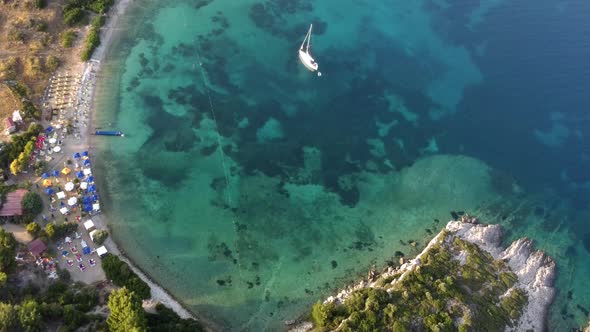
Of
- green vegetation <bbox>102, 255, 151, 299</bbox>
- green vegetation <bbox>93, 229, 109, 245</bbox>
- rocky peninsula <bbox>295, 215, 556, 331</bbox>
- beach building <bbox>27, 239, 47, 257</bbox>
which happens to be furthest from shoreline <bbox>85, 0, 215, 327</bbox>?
rocky peninsula <bbox>295, 215, 556, 331</bbox>

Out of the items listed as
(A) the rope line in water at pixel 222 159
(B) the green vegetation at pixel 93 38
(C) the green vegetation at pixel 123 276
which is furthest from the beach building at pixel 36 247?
(B) the green vegetation at pixel 93 38

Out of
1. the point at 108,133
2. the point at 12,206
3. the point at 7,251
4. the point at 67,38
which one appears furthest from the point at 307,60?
the point at 7,251

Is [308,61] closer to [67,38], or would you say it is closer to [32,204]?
[67,38]

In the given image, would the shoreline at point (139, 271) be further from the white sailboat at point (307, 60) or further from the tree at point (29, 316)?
the white sailboat at point (307, 60)

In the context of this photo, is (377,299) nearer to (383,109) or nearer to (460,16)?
(383,109)

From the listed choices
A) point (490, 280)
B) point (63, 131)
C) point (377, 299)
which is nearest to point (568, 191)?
point (490, 280)

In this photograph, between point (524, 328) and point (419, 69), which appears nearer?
point (524, 328)
